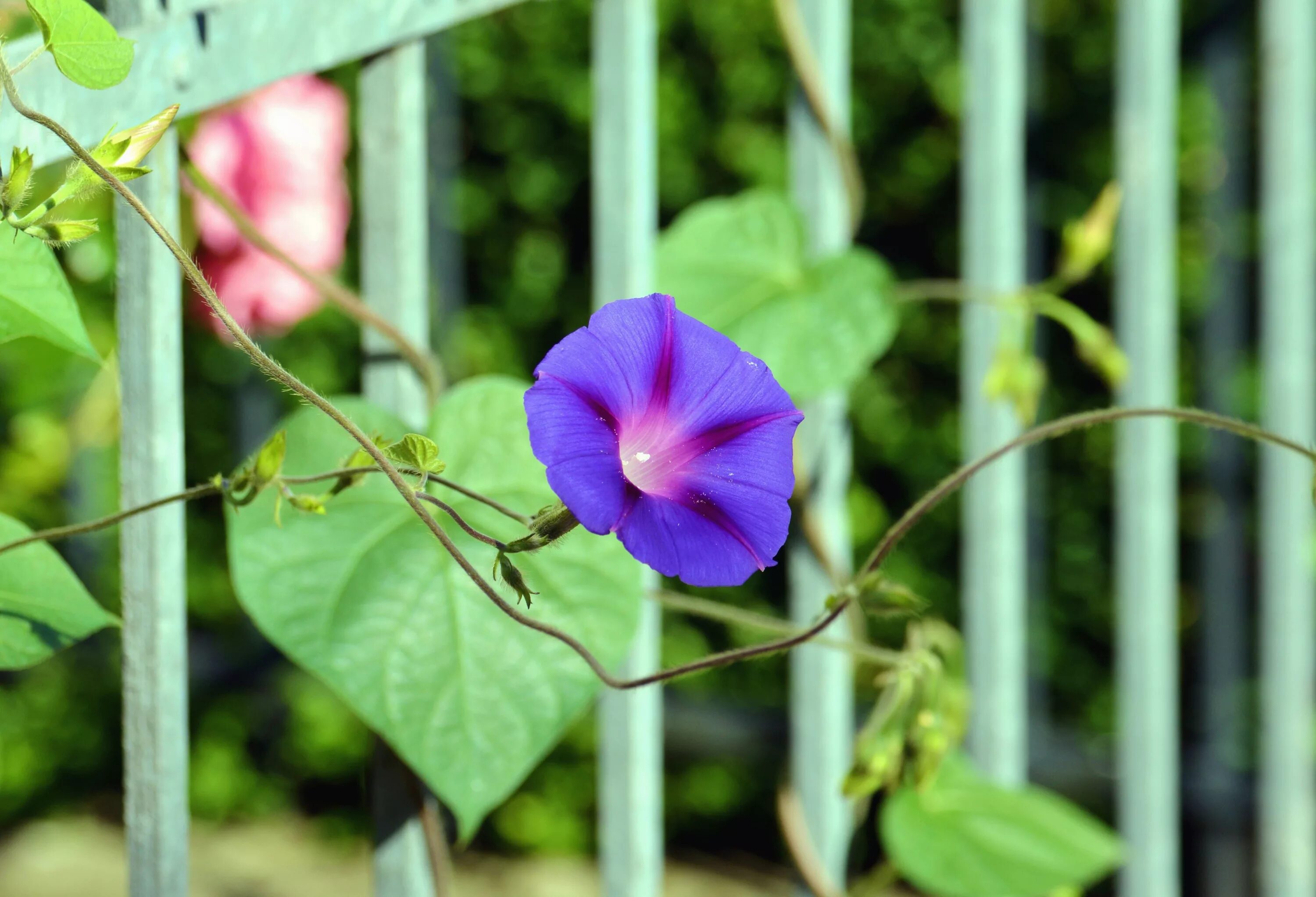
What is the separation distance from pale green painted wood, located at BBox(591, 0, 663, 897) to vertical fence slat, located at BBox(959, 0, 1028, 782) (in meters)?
0.43

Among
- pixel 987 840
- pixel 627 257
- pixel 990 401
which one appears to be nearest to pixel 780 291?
pixel 627 257

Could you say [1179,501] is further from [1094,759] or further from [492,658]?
[492,658]

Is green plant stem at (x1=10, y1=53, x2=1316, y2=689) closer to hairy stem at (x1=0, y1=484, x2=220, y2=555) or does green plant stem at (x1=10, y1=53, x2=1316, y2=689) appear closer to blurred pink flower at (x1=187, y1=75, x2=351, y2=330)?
hairy stem at (x1=0, y1=484, x2=220, y2=555)

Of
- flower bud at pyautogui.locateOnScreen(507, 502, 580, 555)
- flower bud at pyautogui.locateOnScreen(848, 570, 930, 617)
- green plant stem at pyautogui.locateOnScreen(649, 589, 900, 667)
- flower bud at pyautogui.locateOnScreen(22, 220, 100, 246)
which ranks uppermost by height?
flower bud at pyautogui.locateOnScreen(22, 220, 100, 246)

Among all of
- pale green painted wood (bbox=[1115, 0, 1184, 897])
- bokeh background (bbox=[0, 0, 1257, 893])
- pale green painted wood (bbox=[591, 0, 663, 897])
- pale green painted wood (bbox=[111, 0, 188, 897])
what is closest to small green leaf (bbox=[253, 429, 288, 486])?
pale green painted wood (bbox=[111, 0, 188, 897])

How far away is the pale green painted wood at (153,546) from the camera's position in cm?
77

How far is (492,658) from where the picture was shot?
0.82 meters

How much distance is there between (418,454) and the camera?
63 centimetres

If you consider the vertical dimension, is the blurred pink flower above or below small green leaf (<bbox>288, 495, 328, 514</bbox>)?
above

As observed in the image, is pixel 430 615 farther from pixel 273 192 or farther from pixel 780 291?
pixel 273 192

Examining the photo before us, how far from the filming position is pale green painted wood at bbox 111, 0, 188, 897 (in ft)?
2.52

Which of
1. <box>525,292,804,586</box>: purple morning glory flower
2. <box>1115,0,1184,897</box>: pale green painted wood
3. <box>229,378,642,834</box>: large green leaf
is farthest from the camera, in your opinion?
<box>1115,0,1184,897</box>: pale green painted wood

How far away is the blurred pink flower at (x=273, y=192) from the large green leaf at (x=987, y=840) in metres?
0.77

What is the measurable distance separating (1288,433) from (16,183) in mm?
1541
